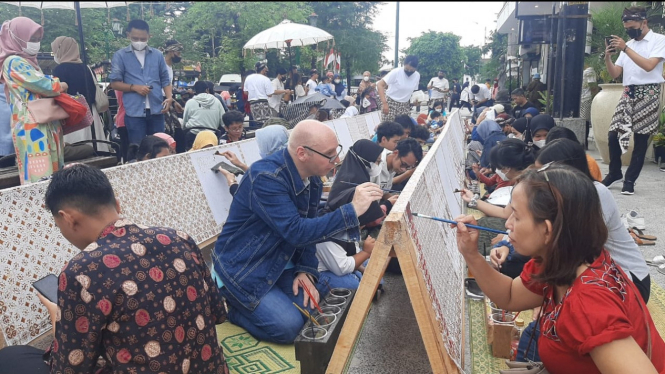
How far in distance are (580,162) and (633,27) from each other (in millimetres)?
3868

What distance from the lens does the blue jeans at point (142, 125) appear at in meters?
6.35

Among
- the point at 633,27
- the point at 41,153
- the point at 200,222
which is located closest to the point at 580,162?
the point at 200,222

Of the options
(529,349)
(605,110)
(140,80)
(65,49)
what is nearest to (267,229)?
(529,349)

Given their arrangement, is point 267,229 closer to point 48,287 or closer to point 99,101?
point 48,287

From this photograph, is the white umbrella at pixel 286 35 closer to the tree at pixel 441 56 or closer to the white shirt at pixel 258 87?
the white shirt at pixel 258 87

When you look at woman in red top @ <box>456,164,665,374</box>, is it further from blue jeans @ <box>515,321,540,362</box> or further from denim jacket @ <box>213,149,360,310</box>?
denim jacket @ <box>213,149,360,310</box>

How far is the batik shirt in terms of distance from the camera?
1.84 m

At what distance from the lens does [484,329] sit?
361 centimetres

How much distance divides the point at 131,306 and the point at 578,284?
1.57 metres

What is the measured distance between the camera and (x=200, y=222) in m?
5.08

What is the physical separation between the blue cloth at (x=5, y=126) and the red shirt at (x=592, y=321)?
5.28m

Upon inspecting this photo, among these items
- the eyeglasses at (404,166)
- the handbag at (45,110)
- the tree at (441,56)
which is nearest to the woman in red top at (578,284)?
the eyeglasses at (404,166)

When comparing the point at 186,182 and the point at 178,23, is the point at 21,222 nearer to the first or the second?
the point at 186,182

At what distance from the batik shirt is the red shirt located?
1.37 meters
